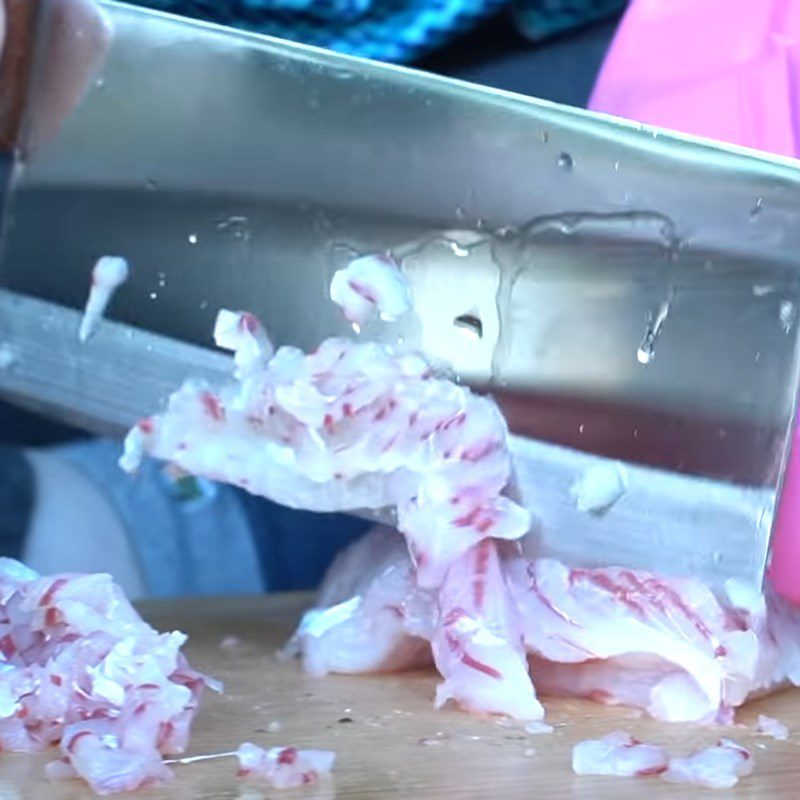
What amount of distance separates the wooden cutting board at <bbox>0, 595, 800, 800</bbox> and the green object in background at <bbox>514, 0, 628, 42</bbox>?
62cm

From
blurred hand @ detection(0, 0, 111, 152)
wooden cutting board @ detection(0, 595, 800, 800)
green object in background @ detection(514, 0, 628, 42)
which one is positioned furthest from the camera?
green object in background @ detection(514, 0, 628, 42)

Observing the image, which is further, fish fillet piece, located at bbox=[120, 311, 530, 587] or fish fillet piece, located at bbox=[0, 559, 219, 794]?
fish fillet piece, located at bbox=[120, 311, 530, 587]

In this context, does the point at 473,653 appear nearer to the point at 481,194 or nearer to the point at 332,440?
the point at 332,440

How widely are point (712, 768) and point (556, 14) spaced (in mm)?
760

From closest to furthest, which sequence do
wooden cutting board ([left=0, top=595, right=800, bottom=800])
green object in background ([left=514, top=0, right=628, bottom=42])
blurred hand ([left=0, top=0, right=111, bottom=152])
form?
wooden cutting board ([left=0, top=595, right=800, bottom=800]) → blurred hand ([left=0, top=0, right=111, bottom=152]) → green object in background ([left=514, top=0, right=628, bottom=42])

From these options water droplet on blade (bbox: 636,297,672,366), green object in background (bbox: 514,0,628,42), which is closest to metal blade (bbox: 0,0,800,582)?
→ water droplet on blade (bbox: 636,297,672,366)

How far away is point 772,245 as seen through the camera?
2.25 feet

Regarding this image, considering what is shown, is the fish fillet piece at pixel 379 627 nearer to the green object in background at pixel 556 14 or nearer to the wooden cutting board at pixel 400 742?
the wooden cutting board at pixel 400 742

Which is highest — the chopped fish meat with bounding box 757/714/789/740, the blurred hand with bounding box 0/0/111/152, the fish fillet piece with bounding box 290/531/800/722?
the blurred hand with bounding box 0/0/111/152

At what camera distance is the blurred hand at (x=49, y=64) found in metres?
0.76

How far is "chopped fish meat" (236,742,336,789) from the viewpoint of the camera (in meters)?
0.56

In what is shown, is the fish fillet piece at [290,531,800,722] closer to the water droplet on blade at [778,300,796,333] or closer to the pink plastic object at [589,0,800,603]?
the water droplet on blade at [778,300,796,333]

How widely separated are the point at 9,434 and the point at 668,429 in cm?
66

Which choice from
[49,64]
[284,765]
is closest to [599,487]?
[284,765]
